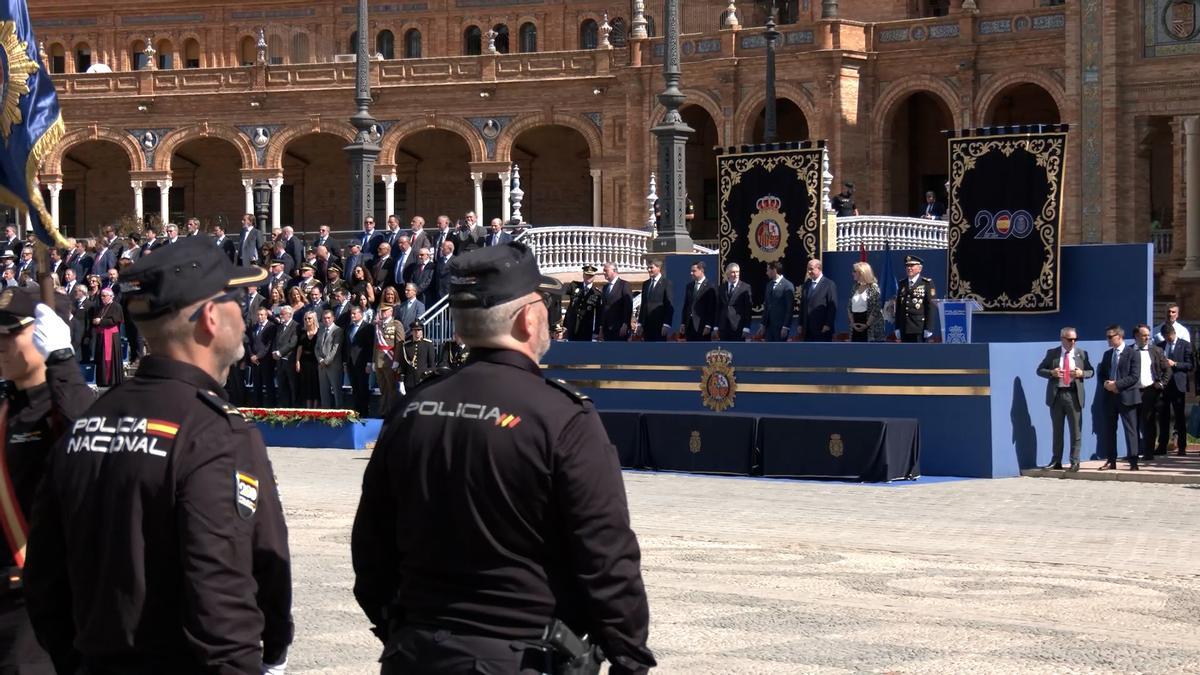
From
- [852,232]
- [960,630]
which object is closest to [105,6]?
[852,232]

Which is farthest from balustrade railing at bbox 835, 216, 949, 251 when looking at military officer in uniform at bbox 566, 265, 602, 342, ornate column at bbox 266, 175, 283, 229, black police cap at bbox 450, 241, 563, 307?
black police cap at bbox 450, 241, 563, 307

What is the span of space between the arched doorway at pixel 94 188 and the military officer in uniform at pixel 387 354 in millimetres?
38862

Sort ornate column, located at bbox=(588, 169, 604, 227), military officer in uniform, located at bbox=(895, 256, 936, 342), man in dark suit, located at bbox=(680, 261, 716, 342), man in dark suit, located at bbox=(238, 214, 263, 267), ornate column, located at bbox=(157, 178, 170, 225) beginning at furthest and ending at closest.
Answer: ornate column, located at bbox=(157, 178, 170, 225) → ornate column, located at bbox=(588, 169, 604, 227) → man in dark suit, located at bbox=(238, 214, 263, 267) → man in dark suit, located at bbox=(680, 261, 716, 342) → military officer in uniform, located at bbox=(895, 256, 936, 342)

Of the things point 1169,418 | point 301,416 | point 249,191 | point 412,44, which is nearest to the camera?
point 1169,418

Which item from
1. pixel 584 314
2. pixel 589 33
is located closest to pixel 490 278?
pixel 584 314

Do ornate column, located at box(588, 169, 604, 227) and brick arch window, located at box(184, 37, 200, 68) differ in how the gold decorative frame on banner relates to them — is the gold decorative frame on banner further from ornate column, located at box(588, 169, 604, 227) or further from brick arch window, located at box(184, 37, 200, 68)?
brick arch window, located at box(184, 37, 200, 68)

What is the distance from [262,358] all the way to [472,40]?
3828 centimetres

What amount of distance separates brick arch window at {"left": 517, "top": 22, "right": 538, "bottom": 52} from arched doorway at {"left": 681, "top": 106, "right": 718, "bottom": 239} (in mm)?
11523

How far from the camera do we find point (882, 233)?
108 ft

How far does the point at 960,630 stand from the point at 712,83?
1605 inches

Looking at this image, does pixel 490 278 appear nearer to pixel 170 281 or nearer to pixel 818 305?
pixel 170 281

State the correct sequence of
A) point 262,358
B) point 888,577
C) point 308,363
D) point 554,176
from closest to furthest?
point 888,577 < point 308,363 < point 262,358 < point 554,176

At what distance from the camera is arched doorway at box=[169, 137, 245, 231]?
6103 cm

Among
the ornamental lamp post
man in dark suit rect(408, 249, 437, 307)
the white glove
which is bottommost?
the white glove
